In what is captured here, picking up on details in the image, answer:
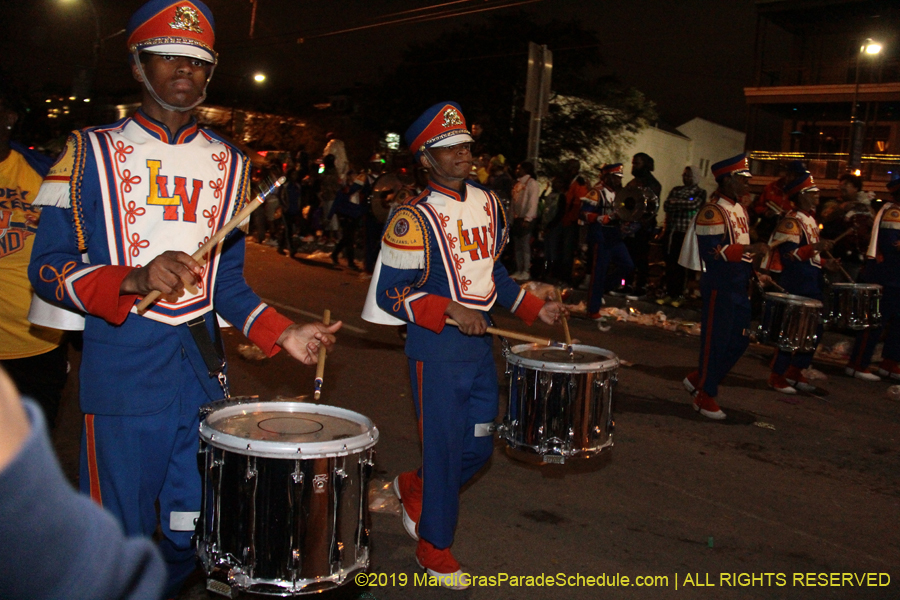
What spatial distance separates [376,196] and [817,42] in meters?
29.0

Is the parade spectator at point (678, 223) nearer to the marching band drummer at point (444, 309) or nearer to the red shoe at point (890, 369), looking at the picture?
the red shoe at point (890, 369)

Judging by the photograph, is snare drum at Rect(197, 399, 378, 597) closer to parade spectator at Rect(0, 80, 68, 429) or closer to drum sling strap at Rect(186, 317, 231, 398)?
drum sling strap at Rect(186, 317, 231, 398)

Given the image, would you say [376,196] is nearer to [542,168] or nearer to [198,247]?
[198,247]

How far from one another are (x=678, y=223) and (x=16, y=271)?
10.9 meters

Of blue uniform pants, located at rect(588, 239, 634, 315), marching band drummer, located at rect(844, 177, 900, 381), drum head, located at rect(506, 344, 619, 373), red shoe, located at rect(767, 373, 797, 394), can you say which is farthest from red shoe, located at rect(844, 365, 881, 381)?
drum head, located at rect(506, 344, 619, 373)

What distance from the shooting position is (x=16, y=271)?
4.36 m

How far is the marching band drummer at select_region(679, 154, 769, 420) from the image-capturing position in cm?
732

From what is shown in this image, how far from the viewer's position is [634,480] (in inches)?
229

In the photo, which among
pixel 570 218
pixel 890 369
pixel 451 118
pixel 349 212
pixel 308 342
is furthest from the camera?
pixel 349 212

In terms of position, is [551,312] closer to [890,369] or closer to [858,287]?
[858,287]

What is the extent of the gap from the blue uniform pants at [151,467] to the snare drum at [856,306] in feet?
26.3

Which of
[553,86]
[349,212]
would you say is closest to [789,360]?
[349,212]

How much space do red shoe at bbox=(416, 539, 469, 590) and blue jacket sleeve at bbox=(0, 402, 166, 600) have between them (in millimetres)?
3177

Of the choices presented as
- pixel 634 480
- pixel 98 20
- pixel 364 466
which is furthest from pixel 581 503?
pixel 98 20
